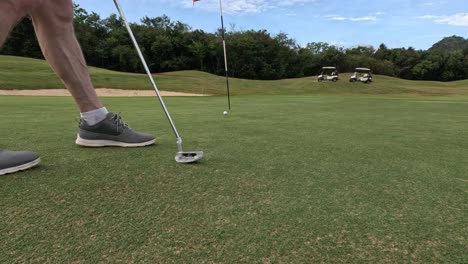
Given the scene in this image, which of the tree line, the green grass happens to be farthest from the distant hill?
the green grass

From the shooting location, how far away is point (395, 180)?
5.90 feet

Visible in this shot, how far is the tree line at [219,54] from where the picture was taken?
169 feet

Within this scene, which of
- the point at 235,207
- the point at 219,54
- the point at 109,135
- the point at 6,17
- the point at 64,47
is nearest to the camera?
the point at 235,207

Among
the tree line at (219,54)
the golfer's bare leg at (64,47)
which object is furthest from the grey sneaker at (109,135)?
the tree line at (219,54)

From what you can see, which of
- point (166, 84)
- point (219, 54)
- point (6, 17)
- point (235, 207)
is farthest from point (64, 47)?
point (219, 54)

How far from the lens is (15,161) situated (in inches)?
68.6

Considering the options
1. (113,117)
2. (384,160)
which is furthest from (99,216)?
(384,160)

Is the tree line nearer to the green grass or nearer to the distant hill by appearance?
the green grass

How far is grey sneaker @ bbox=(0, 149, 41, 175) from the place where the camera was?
172 centimetres

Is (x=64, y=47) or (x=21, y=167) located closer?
(x=21, y=167)

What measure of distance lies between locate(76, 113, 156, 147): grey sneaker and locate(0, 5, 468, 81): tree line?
50132 mm

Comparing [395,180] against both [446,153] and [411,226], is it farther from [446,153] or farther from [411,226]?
[446,153]

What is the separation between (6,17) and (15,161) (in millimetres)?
719

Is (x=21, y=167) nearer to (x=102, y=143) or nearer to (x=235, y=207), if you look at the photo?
(x=102, y=143)
